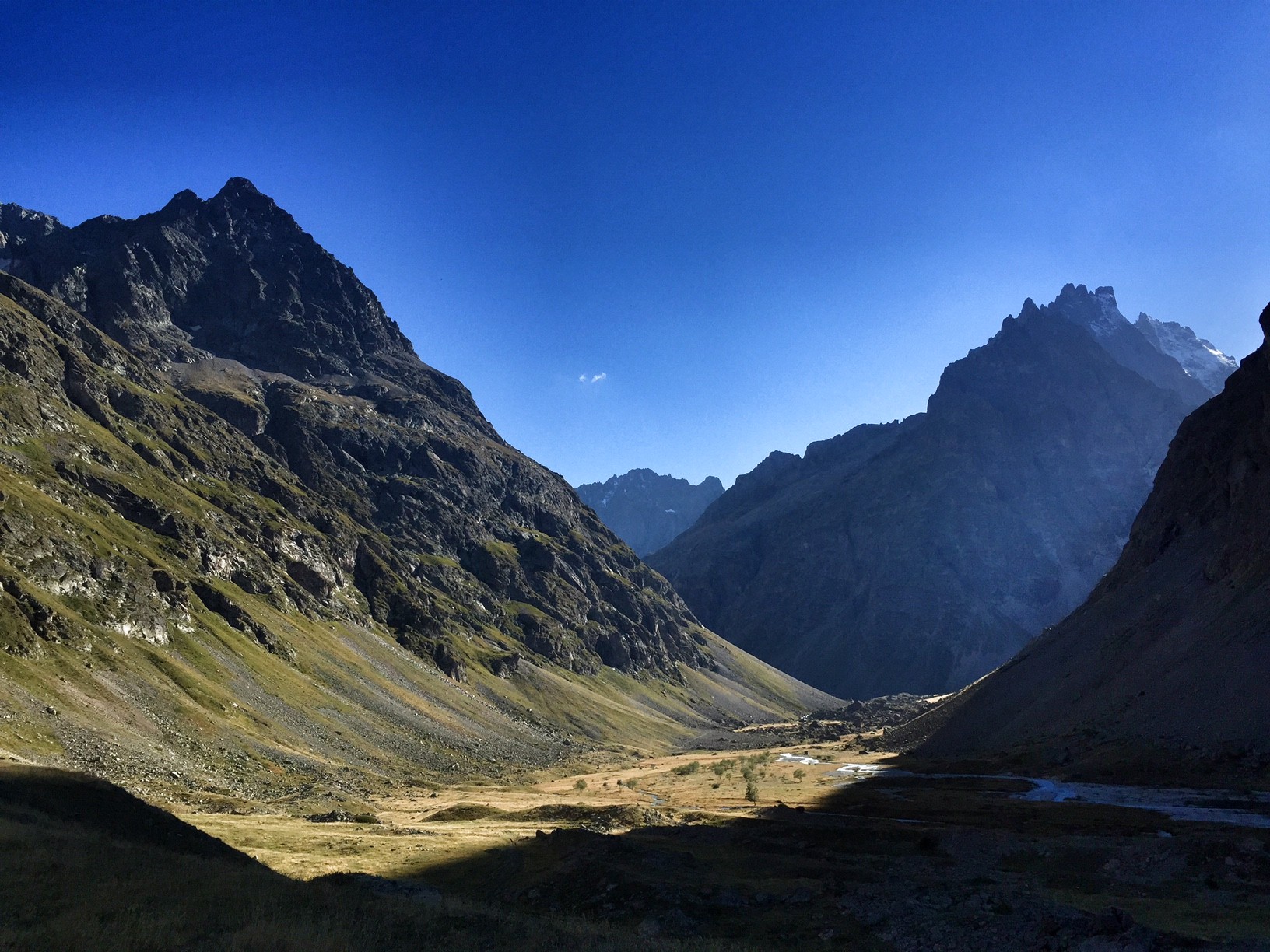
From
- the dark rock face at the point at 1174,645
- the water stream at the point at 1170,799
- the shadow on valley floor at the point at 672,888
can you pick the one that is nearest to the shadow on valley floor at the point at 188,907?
the shadow on valley floor at the point at 672,888

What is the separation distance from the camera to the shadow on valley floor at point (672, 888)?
824 inches

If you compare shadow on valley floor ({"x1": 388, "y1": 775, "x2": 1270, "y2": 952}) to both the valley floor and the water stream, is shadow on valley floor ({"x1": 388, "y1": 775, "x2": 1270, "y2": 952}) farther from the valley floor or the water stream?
the water stream

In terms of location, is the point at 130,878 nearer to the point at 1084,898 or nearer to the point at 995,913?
the point at 995,913

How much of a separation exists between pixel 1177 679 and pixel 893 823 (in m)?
43.1

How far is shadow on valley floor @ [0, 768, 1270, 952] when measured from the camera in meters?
20.9

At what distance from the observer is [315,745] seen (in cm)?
10894

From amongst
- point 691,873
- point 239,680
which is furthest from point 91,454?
Answer: point 691,873

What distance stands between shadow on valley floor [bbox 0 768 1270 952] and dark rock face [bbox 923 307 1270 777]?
2264 centimetres

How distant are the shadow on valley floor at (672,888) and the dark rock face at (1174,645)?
74.3 feet

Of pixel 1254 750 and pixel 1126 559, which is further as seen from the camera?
pixel 1126 559

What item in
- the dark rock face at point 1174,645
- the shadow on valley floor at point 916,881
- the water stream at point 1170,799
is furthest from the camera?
the dark rock face at point 1174,645

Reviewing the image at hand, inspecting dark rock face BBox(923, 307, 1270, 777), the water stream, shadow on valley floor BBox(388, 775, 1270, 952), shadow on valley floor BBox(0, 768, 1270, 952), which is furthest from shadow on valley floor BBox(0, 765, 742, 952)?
dark rock face BBox(923, 307, 1270, 777)

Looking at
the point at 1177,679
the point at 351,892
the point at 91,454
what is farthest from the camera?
the point at 91,454

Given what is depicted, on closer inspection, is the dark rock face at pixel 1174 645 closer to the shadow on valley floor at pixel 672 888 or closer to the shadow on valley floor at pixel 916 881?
the shadow on valley floor at pixel 916 881
